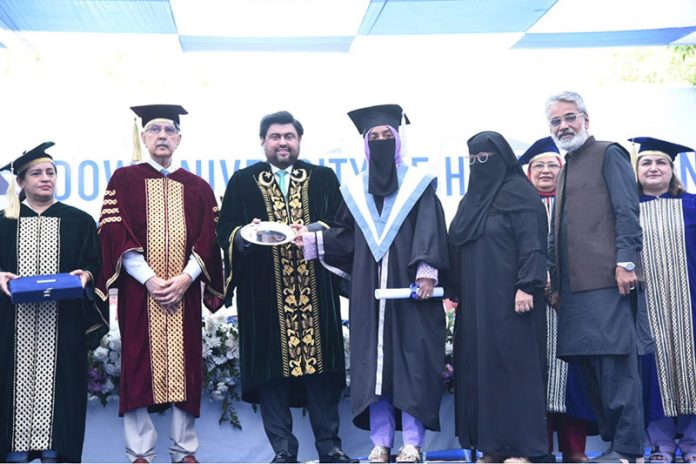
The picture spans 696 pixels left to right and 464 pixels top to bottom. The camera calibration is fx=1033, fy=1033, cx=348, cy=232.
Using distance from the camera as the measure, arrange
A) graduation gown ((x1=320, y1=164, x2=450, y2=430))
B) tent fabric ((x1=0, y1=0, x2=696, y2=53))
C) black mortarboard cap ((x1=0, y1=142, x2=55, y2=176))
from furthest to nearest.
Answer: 1. tent fabric ((x1=0, y1=0, x2=696, y2=53))
2. black mortarboard cap ((x1=0, y1=142, x2=55, y2=176))
3. graduation gown ((x1=320, y1=164, x2=450, y2=430))

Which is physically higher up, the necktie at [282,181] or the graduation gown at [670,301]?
the necktie at [282,181]

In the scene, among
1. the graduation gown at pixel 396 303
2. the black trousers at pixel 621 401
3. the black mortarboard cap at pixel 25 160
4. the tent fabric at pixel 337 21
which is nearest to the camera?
the black trousers at pixel 621 401

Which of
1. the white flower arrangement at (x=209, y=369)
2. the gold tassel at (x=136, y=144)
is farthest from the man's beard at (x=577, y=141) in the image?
the gold tassel at (x=136, y=144)

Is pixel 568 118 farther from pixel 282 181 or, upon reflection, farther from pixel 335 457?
pixel 335 457

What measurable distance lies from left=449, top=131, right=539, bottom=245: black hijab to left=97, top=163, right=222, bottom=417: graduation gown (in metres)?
1.45

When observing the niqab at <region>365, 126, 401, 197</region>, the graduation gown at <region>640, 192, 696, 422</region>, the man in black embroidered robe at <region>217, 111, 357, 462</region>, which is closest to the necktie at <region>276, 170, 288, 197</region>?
the man in black embroidered robe at <region>217, 111, 357, 462</region>

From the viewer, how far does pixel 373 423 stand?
5367 millimetres

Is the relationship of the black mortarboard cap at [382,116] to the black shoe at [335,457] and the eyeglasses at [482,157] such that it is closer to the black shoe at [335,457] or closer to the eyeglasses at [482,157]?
the eyeglasses at [482,157]

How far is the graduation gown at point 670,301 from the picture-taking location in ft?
19.4

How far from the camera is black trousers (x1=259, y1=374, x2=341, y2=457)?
5539 mm

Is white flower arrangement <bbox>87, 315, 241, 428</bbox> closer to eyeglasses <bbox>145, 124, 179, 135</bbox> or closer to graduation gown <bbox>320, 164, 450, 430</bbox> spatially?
graduation gown <bbox>320, 164, 450, 430</bbox>

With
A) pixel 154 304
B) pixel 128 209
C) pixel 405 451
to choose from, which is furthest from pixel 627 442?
pixel 128 209

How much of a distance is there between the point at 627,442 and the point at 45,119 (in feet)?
14.3

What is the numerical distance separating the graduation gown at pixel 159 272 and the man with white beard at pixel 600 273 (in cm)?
195
